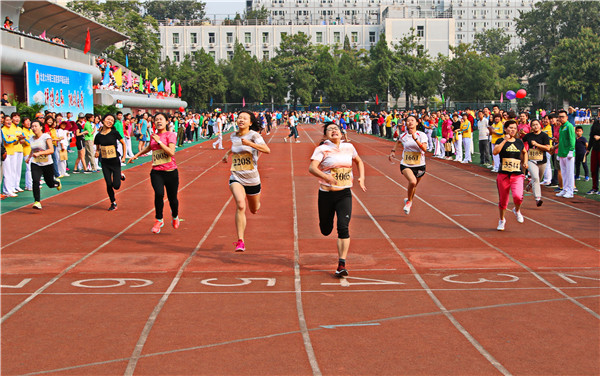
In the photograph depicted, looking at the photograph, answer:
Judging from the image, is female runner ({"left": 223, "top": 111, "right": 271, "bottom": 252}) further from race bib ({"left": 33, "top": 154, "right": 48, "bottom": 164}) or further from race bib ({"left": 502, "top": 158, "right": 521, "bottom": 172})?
race bib ({"left": 33, "top": 154, "right": 48, "bottom": 164})

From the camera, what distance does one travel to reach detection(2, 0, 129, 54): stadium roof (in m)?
42.7

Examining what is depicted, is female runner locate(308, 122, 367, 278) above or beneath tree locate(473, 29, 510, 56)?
beneath

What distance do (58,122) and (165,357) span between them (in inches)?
681

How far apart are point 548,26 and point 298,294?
353ft

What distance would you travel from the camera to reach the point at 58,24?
48.1 metres

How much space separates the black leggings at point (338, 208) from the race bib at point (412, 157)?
5.29 metres

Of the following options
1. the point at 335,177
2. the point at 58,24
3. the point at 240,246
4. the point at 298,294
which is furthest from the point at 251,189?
the point at 58,24

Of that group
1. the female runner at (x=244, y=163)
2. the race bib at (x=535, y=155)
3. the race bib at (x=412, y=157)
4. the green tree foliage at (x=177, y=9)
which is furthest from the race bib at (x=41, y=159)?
the green tree foliage at (x=177, y=9)

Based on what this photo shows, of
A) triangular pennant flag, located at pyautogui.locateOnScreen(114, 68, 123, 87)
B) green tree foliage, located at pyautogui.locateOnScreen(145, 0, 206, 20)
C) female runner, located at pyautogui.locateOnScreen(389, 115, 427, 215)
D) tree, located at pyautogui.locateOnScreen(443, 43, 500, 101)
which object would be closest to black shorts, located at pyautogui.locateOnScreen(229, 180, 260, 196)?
female runner, located at pyautogui.locateOnScreen(389, 115, 427, 215)

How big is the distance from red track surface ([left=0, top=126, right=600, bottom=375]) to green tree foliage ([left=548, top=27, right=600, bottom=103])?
72443 mm

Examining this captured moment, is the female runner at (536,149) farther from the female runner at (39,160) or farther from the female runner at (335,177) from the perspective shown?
the female runner at (39,160)

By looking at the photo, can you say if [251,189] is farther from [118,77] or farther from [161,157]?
[118,77]

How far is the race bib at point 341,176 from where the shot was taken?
8750mm

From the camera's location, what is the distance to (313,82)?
324ft
